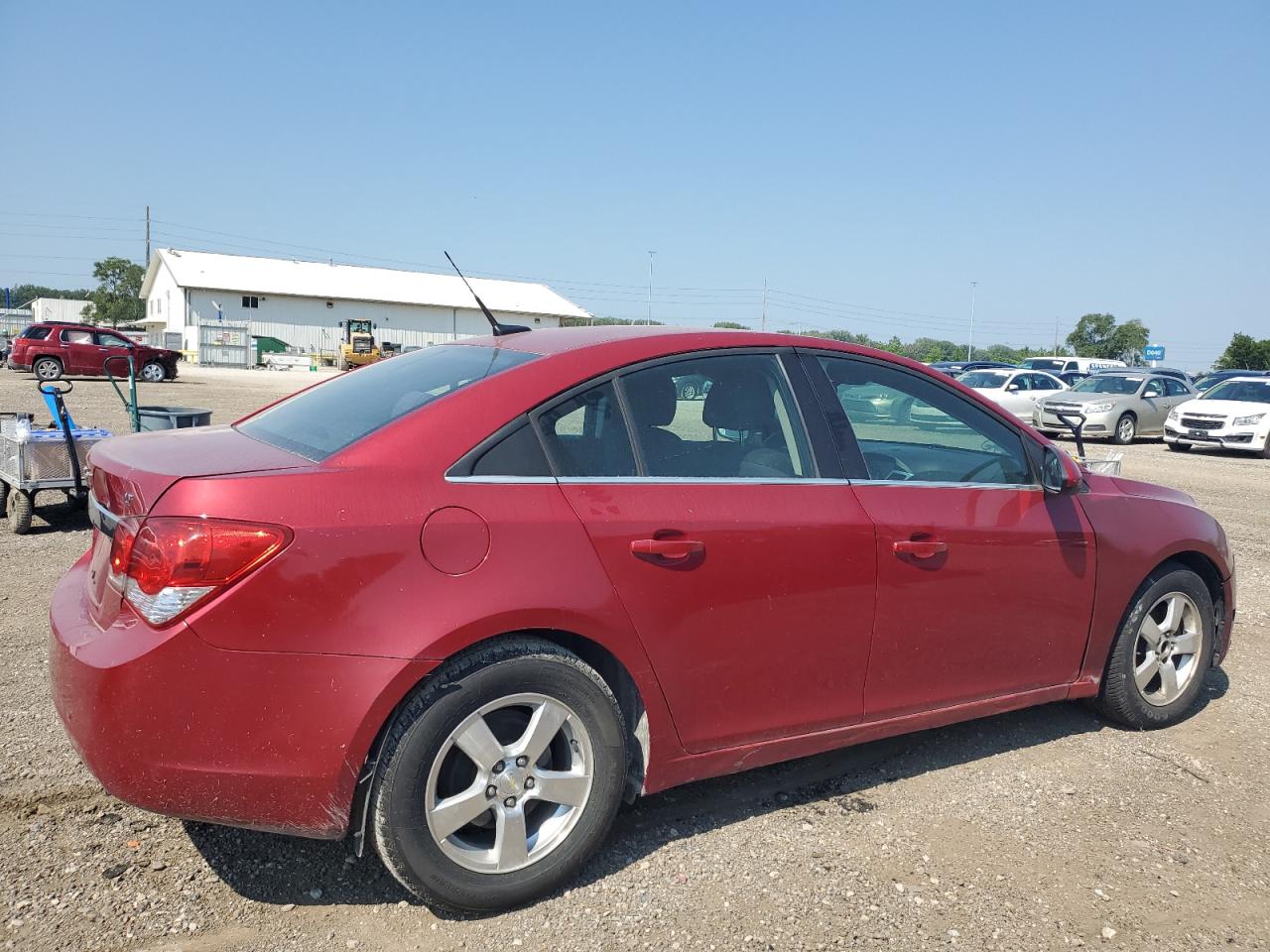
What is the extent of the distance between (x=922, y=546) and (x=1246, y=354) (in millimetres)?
64249

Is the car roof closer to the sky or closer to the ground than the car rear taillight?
closer to the sky

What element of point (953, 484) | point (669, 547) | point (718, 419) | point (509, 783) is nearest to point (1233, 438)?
point (953, 484)

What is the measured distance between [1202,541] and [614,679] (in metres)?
2.92

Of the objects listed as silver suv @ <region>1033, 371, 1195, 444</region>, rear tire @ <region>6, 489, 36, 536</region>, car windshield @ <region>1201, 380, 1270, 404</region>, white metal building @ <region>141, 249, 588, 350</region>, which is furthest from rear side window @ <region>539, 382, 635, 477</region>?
white metal building @ <region>141, 249, 588, 350</region>

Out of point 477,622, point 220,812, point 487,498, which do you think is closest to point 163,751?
point 220,812

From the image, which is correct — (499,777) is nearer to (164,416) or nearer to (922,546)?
(922,546)

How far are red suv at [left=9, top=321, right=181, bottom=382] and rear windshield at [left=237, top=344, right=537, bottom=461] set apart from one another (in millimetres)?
27357

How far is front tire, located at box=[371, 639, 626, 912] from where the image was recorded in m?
2.63

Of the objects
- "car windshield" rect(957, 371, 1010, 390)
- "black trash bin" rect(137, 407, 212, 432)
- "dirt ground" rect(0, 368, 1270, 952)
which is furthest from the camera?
"car windshield" rect(957, 371, 1010, 390)

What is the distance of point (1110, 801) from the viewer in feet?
12.1

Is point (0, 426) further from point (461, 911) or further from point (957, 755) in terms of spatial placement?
point (957, 755)

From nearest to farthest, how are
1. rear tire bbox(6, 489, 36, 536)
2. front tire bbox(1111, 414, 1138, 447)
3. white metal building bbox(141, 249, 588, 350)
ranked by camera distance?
rear tire bbox(6, 489, 36, 536)
front tire bbox(1111, 414, 1138, 447)
white metal building bbox(141, 249, 588, 350)

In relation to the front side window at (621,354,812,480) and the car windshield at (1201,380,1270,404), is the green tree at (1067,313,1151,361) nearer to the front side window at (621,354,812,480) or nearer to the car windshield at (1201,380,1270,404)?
the car windshield at (1201,380,1270,404)

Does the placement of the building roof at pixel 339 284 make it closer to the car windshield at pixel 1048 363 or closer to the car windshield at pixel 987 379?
the car windshield at pixel 1048 363
